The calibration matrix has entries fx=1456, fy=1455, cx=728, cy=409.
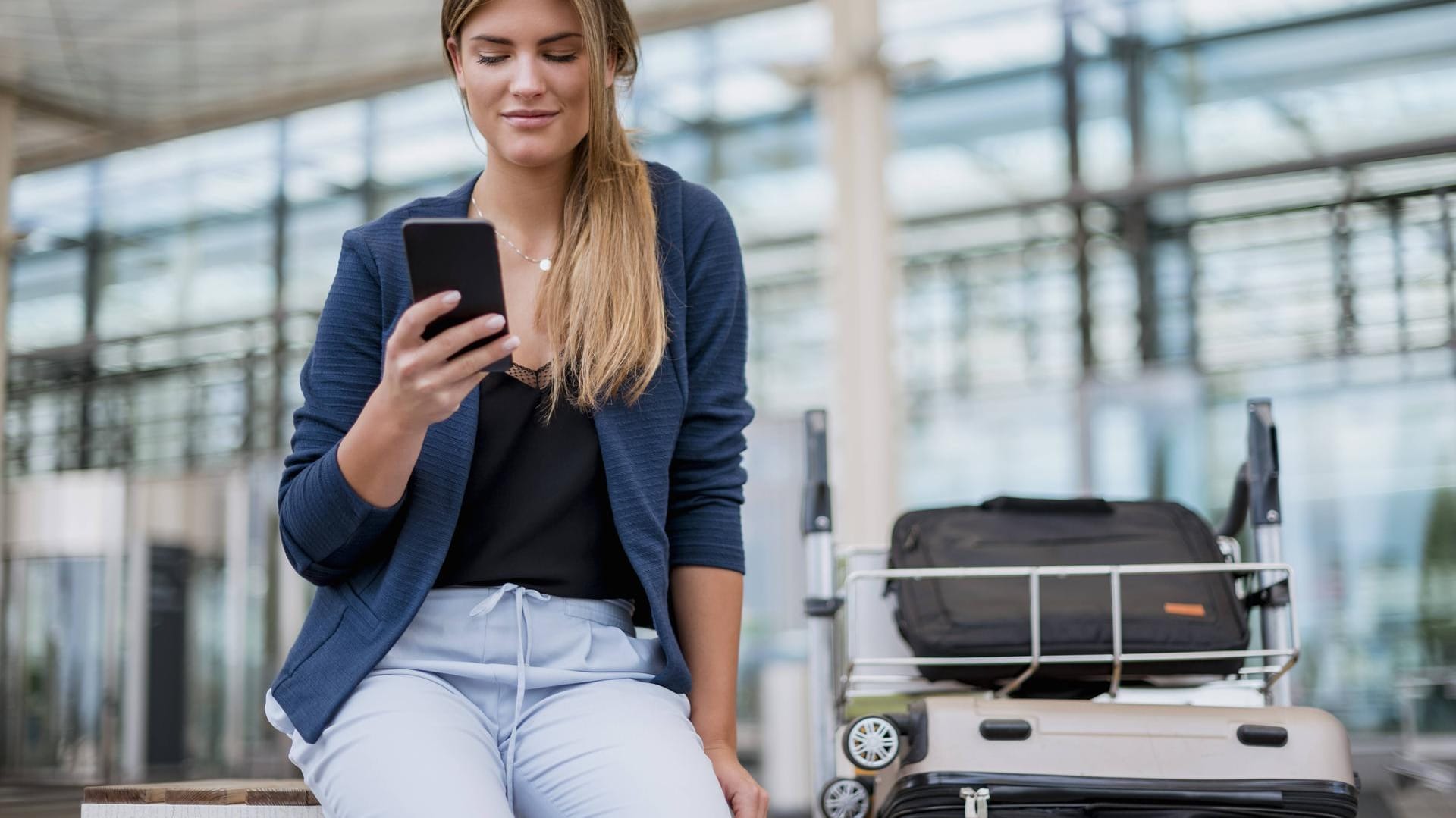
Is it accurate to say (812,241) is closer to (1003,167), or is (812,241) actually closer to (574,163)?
(1003,167)

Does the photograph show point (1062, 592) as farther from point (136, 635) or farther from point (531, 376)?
point (136, 635)

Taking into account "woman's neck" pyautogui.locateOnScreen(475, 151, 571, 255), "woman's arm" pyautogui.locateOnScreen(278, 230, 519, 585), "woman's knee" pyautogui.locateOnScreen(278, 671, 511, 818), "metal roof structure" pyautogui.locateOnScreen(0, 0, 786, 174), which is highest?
"metal roof structure" pyautogui.locateOnScreen(0, 0, 786, 174)

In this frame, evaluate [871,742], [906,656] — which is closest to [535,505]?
[871,742]

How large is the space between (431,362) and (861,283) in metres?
6.01

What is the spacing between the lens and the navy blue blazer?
127 centimetres

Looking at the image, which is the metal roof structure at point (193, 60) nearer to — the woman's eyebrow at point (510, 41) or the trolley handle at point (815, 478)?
the trolley handle at point (815, 478)

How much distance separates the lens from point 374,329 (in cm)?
140

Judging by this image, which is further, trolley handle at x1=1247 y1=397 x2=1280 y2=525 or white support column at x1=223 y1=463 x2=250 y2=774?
white support column at x1=223 y1=463 x2=250 y2=774

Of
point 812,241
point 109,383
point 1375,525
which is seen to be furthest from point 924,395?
point 109,383

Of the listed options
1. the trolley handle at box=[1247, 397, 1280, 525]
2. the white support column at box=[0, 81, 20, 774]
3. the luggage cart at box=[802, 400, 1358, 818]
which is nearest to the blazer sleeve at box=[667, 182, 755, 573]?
the luggage cart at box=[802, 400, 1358, 818]

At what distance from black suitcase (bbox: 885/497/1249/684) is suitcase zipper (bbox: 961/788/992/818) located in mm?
242

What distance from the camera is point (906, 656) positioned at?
2184 millimetres

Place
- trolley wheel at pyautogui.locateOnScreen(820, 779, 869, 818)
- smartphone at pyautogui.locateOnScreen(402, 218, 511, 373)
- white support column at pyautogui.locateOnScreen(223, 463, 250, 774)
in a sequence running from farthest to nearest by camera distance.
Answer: white support column at pyautogui.locateOnScreen(223, 463, 250, 774), trolley wheel at pyautogui.locateOnScreen(820, 779, 869, 818), smartphone at pyautogui.locateOnScreen(402, 218, 511, 373)

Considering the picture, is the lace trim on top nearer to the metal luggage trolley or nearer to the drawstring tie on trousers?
the drawstring tie on trousers
